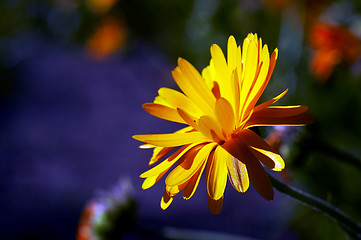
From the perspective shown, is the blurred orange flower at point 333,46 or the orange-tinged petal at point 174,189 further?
the blurred orange flower at point 333,46

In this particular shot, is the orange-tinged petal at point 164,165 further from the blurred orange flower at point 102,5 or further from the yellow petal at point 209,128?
the blurred orange flower at point 102,5

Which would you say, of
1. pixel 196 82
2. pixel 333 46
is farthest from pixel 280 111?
pixel 333 46

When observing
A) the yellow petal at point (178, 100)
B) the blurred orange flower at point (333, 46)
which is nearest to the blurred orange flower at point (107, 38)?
the blurred orange flower at point (333, 46)

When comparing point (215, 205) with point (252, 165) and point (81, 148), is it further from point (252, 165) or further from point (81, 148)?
point (81, 148)

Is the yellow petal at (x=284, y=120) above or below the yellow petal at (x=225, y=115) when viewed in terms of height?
below

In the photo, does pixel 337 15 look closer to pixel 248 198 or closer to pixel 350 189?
pixel 350 189

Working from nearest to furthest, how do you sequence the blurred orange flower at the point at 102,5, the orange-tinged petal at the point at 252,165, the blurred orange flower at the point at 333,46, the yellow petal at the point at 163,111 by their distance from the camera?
1. the orange-tinged petal at the point at 252,165
2. the yellow petal at the point at 163,111
3. the blurred orange flower at the point at 333,46
4. the blurred orange flower at the point at 102,5

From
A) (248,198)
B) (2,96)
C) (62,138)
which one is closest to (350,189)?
(248,198)

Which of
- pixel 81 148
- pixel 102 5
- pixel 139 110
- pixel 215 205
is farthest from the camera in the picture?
pixel 139 110
